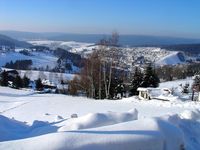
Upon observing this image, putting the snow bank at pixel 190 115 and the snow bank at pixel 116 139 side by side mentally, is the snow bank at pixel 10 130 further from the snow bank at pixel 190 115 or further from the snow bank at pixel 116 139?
the snow bank at pixel 190 115

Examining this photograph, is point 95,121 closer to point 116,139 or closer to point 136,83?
point 116,139

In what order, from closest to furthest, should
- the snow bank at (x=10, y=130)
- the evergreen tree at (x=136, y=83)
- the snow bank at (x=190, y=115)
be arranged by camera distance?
the snow bank at (x=10, y=130) → the snow bank at (x=190, y=115) → the evergreen tree at (x=136, y=83)

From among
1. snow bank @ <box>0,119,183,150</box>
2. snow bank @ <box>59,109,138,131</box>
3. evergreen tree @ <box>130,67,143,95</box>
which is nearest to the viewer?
snow bank @ <box>0,119,183,150</box>

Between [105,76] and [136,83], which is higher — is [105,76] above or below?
above

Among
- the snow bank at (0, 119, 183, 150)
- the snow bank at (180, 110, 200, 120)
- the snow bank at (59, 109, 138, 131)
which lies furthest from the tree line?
the snow bank at (0, 119, 183, 150)

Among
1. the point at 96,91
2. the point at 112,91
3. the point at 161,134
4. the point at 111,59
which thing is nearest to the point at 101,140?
the point at 161,134

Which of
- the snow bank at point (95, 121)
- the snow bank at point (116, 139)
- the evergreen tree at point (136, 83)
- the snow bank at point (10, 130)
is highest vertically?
the snow bank at point (116, 139)

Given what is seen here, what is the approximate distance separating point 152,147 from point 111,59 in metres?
29.7

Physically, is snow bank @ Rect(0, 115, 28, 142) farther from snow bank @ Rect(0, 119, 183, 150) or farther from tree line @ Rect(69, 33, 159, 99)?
tree line @ Rect(69, 33, 159, 99)

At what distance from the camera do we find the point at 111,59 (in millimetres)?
36000

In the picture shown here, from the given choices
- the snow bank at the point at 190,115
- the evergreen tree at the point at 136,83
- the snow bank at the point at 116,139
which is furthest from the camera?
the evergreen tree at the point at 136,83

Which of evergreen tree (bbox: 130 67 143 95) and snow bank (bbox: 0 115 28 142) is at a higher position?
snow bank (bbox: 0 115 28 142)

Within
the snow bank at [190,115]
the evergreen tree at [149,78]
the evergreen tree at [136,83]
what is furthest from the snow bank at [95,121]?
the evergreen tree at [149,78]

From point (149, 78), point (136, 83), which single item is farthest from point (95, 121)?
point (149, 78)
